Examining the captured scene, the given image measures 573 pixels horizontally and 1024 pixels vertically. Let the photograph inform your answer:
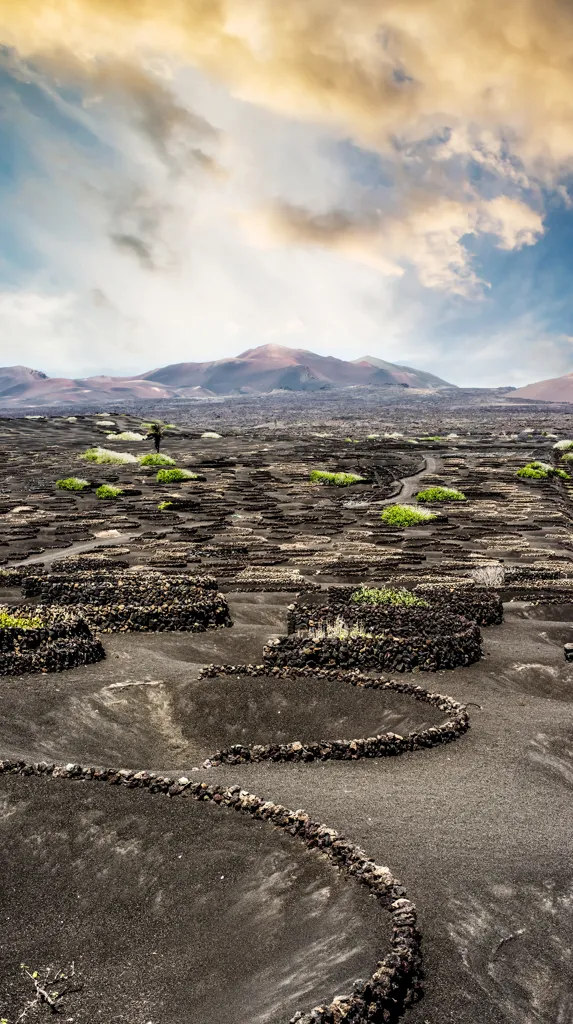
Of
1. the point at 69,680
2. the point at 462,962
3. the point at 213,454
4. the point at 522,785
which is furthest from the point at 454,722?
the point at 213,454

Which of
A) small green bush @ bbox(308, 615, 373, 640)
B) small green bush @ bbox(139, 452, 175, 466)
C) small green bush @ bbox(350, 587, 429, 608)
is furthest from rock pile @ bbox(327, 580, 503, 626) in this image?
small green bush @ bbox(139, 452, 175, 466)

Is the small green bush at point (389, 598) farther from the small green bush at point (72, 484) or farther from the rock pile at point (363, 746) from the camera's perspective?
the small green bush at point (72, 484)

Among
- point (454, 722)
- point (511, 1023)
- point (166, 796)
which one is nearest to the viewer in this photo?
point (511, 1023)

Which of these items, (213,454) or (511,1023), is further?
(213,454)

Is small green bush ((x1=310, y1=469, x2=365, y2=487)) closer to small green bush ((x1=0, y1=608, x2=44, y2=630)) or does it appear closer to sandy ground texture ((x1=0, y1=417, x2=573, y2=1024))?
sandy ground texture ((x1=0, y1=417, x2=573, y2=1024))

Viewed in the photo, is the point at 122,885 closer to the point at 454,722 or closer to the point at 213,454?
the point at 454,722

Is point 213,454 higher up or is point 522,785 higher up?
point 213,454
